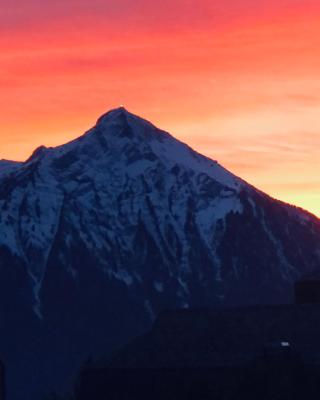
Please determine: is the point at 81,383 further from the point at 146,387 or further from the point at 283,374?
the point at 283,374

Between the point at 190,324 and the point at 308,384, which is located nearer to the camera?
the point at 308,384

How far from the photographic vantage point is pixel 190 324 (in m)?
192

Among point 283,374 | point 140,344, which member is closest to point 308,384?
point 283,374

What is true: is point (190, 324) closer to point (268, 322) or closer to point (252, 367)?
point (268, 322)

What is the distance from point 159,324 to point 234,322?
699cm

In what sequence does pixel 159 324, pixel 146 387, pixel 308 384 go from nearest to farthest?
pixel 308 384 → pixel 146 387 → pixel 159 324

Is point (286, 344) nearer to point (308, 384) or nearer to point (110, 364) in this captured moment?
point (308, 384)

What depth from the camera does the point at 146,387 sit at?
181250 mm

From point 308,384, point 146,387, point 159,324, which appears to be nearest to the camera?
point 308,384

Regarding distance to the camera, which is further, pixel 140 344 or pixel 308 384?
pixel 140 344

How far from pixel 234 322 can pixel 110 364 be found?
10.4 metres

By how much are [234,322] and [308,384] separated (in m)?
21.0

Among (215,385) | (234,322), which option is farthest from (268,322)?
(215,385)

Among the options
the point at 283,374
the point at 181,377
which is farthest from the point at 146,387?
the point at 283,374
